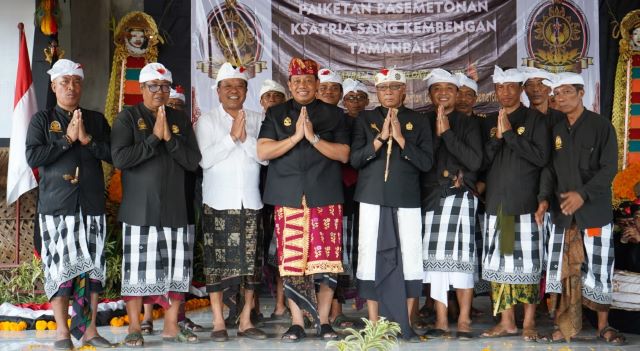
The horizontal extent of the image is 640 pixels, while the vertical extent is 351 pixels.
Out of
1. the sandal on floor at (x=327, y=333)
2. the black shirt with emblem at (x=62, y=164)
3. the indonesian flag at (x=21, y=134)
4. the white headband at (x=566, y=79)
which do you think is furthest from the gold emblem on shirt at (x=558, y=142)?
the indonesian flag at (x=21, y=134)

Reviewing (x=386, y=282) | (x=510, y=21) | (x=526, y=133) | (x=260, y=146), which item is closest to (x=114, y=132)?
(x=260, y=146)

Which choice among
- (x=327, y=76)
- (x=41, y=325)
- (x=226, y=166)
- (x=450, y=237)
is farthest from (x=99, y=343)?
(x=327, y=76)

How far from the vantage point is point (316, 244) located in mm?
6660

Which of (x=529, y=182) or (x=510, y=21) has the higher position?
(x=510, y=21)

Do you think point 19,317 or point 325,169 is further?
point 19,317

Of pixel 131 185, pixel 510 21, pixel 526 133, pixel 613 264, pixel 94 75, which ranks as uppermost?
pixel 510 21

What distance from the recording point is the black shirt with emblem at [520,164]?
666 centimetres

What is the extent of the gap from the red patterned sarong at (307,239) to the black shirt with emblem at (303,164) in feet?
0.22

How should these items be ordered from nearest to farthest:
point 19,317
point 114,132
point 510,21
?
point 114,132 → point 19,317 → point 510,21

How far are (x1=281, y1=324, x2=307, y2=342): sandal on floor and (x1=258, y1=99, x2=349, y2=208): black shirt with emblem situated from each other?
89cm

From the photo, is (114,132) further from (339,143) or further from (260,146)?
(339,143)

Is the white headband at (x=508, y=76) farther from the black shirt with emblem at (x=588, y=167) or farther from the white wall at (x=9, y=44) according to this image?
the white wall at (x=9, y=44)

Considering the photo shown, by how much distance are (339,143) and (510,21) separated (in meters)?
3.65

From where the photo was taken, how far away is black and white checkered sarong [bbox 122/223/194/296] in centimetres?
653
